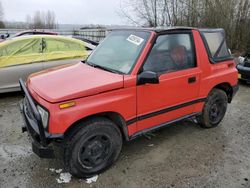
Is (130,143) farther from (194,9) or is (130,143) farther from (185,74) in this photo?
(194,9)

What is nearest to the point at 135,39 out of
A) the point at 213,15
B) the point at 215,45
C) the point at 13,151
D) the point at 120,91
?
the point at 120,91

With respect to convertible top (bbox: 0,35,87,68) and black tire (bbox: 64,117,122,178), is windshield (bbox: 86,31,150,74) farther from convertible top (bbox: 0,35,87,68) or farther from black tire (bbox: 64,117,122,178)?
convertible top (bbox: 0,35,87,68)

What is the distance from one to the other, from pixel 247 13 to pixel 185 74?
9731 millimetres

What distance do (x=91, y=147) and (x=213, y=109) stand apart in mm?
2450

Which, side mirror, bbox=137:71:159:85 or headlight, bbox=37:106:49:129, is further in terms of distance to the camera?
side mirror, bbox=137:71:159:85

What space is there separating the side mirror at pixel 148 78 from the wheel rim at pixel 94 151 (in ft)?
2.72

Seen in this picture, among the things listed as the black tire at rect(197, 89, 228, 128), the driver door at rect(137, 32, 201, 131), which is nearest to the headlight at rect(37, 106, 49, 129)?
the driver door at rect(137, 32, 201, 131)

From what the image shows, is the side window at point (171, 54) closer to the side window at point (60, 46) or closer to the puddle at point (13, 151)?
the puddle at point (13, 151)

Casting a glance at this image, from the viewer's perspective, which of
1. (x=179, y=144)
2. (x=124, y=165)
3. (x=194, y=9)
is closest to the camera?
(x=124, y=165)

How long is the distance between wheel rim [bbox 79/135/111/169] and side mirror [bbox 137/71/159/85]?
0.83 meters

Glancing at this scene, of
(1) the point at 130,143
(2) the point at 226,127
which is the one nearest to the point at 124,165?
(1) the point at 130,143

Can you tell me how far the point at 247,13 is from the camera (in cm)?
1173

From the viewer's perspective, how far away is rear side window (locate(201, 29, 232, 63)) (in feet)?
13.9

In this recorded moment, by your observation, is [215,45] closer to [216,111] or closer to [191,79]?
[191,79]
